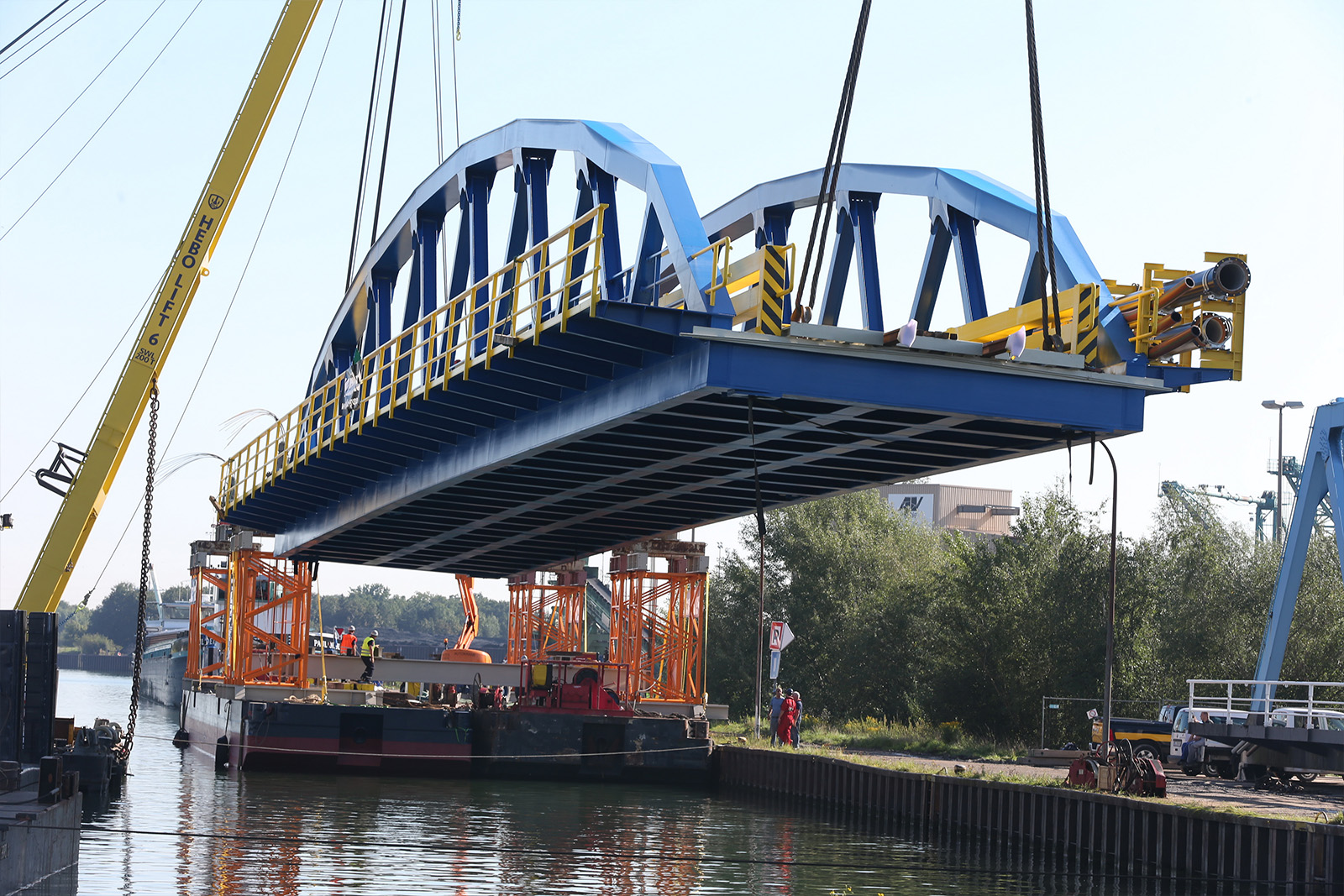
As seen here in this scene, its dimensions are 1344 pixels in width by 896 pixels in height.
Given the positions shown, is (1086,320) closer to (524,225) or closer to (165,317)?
(524,225)

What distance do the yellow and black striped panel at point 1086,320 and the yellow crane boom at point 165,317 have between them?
2371 cm

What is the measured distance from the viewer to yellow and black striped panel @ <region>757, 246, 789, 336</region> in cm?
2086

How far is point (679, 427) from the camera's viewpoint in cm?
2434

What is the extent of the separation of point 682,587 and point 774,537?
76.6ft

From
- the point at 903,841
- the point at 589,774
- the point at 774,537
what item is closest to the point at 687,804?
the point at 589,774

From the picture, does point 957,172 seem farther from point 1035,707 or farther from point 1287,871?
point 1035,707

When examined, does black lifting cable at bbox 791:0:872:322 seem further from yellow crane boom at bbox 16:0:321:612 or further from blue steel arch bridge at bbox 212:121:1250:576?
yellow crane boom at bbox 16:0:321:612

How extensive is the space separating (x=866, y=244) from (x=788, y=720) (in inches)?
738

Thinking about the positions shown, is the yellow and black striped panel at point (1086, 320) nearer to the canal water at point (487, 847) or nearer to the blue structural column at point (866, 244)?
the blue structural column at point (866, 244)

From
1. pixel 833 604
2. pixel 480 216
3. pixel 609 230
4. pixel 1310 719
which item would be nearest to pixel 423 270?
pixel 480 216

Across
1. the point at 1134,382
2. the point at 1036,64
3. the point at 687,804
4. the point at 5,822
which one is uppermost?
the point at 1036,64

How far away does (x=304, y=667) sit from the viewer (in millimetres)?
46156

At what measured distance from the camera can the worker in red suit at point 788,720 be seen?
137 ft

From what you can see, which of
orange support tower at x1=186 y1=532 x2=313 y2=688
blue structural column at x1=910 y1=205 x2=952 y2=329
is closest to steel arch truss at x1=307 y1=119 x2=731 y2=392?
blue structural column at x1=910 y1=205 x2=952 y2=329
